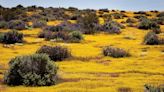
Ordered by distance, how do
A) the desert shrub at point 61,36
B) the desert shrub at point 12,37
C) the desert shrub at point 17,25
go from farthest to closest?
1. the desert shrub at point 17,25
2. the desert shrub at point 61,36
3. the desert shrub at point 12,37

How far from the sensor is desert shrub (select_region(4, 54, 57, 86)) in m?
13.3

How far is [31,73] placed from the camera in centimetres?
1346

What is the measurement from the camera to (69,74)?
50.1 ft

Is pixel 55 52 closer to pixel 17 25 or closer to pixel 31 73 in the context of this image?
pixel 31 73

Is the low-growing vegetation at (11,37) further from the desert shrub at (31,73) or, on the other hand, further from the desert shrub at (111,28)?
the desert shrub at (31,73)

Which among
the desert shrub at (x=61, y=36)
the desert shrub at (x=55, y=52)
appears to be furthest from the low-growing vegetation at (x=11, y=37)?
the desert shrub at (x=55, y=52)

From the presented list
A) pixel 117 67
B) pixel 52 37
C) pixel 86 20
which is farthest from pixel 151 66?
pixel 86 20

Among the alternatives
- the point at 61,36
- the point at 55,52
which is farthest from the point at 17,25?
the point at 55,52

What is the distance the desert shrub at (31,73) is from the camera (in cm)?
1334

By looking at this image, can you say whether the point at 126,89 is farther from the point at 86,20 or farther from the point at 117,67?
the point at 86,20

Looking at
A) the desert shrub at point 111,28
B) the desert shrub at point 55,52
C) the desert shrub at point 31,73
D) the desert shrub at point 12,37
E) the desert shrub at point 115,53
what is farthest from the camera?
the desert shrub at point 111,28

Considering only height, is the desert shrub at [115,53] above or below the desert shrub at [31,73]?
below

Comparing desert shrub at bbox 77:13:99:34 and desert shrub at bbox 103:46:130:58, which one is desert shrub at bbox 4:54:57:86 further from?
desert shrub at bbox 77:13:99:34

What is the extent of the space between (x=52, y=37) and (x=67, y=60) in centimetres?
807
